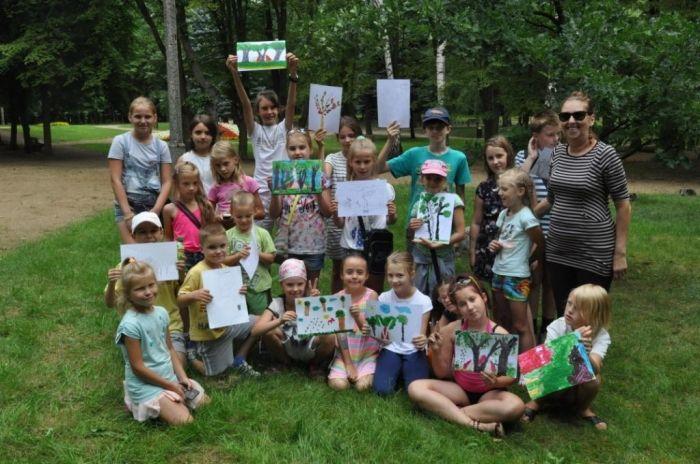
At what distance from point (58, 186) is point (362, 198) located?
13.8 meters

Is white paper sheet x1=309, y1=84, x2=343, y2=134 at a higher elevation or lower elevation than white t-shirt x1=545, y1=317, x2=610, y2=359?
higher

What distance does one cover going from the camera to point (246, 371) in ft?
14.6

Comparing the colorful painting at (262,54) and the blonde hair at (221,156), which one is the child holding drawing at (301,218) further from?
the colorful painting at (262,54)

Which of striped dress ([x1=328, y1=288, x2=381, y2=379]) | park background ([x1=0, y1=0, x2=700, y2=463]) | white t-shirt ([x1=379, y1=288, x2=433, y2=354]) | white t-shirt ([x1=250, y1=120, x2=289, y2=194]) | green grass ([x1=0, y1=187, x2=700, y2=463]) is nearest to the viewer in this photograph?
green grass ([x1=0, y1=187, x2=700, y2=463])

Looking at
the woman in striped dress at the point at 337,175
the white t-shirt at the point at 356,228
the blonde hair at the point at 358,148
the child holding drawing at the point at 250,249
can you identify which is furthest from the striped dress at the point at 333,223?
the child holding drawing at the point at 250,249

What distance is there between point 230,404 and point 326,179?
2.00m

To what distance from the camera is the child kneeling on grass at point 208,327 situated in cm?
427

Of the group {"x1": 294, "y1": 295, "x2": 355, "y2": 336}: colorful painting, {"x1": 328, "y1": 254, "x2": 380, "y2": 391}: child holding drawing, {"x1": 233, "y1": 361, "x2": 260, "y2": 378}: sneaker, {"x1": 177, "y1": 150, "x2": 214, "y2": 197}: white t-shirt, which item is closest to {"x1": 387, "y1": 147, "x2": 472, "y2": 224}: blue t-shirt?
{"x1": 328, "y1": 254, "x2": 380, "y2": 391}: child holding drawing

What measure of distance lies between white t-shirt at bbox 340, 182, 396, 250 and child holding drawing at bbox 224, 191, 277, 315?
1.95ft

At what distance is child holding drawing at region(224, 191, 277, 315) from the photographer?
454 centimetres

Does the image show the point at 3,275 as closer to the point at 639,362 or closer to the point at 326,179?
the point at 326,179

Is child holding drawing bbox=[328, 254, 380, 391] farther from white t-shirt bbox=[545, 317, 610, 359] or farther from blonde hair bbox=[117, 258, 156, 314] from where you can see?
blonde hair bbox=[117, 258, 156, 314]

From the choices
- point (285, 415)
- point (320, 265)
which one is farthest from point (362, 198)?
point (285, 415)

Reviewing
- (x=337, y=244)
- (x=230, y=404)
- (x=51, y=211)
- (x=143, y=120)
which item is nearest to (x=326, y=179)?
(x=337, y=244)
